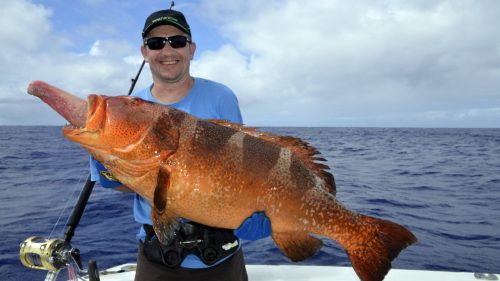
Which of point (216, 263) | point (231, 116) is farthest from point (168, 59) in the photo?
point (216, 263)

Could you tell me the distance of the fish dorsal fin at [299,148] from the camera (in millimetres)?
2751

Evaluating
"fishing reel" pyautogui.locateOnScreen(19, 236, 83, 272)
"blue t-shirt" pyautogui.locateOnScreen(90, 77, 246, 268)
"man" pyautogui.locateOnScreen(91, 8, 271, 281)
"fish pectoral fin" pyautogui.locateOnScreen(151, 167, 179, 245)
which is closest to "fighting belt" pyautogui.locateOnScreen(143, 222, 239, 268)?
"man" pyautogui.locateOnScreen(91, 8, 271, 281)

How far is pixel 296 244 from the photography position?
2609mm

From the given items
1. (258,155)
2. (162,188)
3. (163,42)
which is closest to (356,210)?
(163,42)

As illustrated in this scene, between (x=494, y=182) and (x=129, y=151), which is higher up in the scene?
(x=129, y=151)

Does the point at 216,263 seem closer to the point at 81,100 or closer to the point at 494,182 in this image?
the point at 81,100

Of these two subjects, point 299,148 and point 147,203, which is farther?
point 147,203

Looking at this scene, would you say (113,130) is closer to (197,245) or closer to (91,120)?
(91,120)

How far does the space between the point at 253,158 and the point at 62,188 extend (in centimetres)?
1402

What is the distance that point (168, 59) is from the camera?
334cm

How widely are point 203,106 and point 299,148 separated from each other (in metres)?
1.02

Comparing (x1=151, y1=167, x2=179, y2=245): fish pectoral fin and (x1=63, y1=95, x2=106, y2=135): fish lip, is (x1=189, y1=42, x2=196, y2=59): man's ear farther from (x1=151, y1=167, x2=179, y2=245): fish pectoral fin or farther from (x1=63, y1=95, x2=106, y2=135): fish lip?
(x1=151, y1=167, x2=179, y2=245): fish pectoral fin

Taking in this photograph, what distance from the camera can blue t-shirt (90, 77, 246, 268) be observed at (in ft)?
10.9

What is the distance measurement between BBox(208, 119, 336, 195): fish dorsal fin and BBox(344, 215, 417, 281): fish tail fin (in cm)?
38
